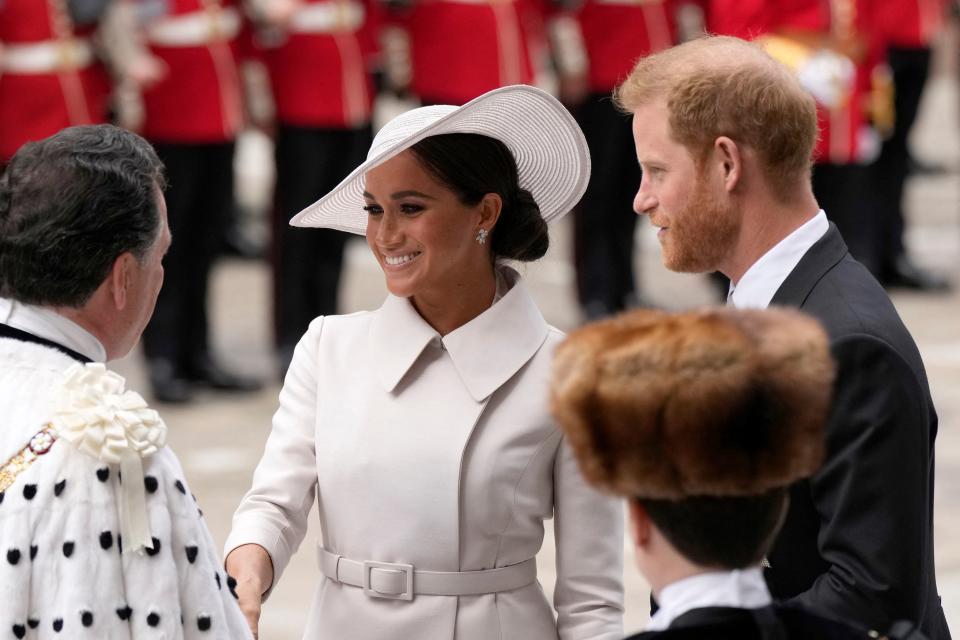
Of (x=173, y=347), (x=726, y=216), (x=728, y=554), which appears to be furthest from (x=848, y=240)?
(x=728, y=554)

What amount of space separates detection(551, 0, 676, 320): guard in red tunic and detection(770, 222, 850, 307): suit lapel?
485 cm

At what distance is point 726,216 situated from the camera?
102 inches

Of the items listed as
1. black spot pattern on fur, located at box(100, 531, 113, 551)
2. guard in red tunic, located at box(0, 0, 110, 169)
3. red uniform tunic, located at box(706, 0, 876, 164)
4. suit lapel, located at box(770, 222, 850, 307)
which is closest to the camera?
black spot pattern on fur, located at box(100, 531, 113, 551)

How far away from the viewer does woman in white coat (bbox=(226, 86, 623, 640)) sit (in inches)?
105

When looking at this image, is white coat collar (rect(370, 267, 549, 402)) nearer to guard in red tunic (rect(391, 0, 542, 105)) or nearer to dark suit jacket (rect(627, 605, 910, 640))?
dark suit jacket (rect(627, 605, 910, 640))

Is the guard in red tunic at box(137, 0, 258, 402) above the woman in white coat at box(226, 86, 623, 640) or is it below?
below

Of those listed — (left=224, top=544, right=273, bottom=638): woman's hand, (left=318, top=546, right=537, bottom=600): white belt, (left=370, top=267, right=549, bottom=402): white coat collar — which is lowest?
(left=318, top=546, right=537, bottom=600): white belt

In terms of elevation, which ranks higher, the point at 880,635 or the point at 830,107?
the point at 880,635

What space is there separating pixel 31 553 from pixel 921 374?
119 cm

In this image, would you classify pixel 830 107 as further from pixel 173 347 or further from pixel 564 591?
pixel 564 591

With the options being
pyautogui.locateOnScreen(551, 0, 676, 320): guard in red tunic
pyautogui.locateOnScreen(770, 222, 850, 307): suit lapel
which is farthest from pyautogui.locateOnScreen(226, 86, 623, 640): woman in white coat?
pyautogui.locateOnScreen(551, 0, 676, 320): guard in red tunic

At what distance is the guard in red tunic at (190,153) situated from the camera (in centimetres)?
670

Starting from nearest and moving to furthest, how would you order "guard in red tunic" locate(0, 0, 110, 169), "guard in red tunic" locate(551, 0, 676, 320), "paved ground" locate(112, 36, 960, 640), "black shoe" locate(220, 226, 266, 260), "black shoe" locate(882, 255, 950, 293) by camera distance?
"paved ground" locate(112, 36, 960, 640) < "guard in red tunic" locate(0, 0, 110, 169) < "guard in red tunic" locate(551, 0, 676, 320) < "black shoe" locate(882, 255, 950, 293) < "black shoe" locate(220, 226, 266, 260)

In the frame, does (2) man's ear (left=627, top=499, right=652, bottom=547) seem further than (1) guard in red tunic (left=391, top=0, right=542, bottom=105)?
No
